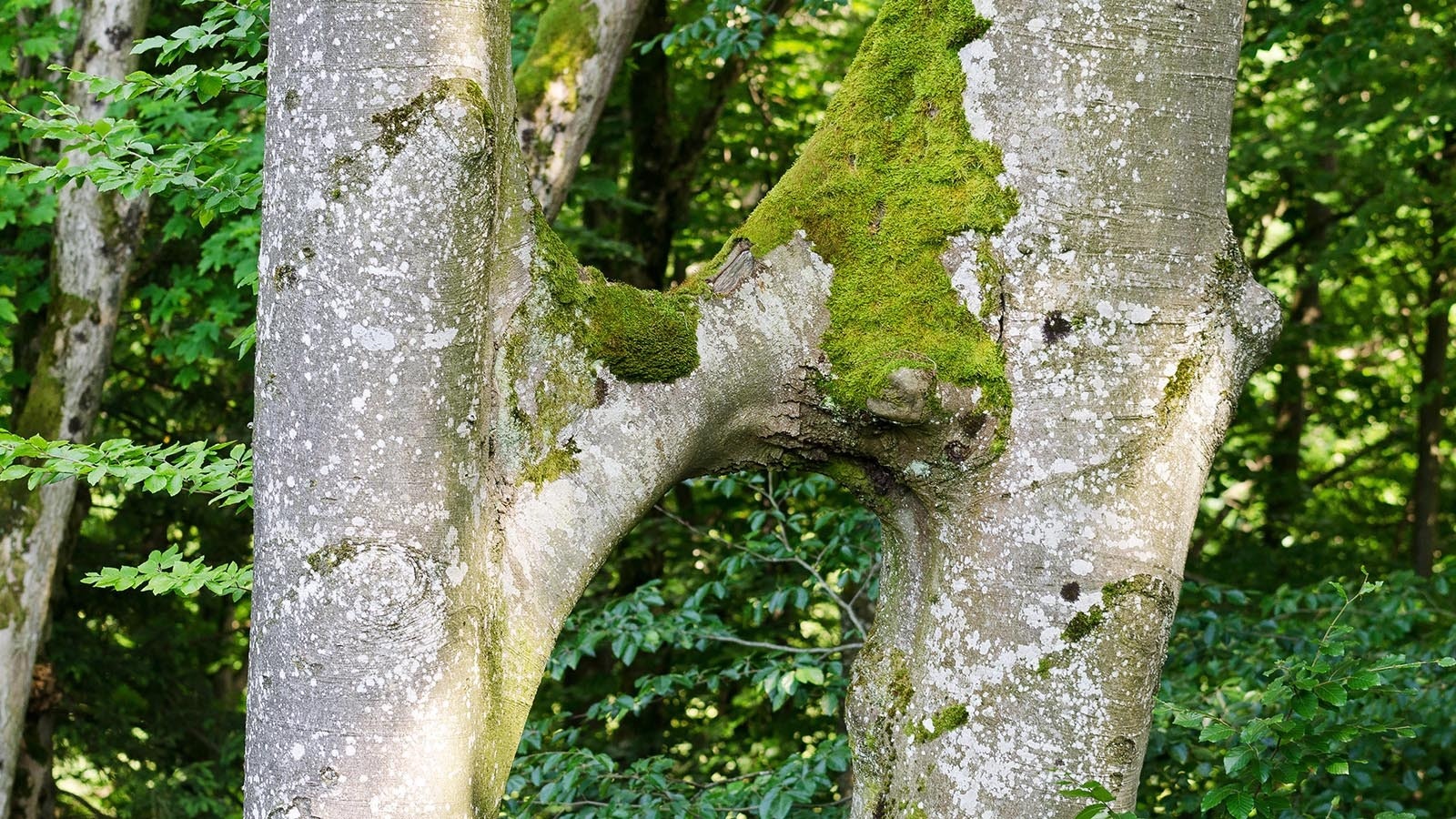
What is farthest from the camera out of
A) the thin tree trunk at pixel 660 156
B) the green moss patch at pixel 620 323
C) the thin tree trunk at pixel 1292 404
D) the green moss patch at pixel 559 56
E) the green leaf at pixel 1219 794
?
the thin tree trunk at pixel 1292 404

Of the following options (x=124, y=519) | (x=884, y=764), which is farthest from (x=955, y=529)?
(x=124, y=519)

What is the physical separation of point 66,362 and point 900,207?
5.81m

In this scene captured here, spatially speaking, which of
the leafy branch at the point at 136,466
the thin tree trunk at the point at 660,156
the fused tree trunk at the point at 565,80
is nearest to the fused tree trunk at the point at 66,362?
the fused tree trunk at the point at 565,80

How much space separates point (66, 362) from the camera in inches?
252

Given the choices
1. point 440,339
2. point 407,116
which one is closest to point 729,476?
point 440,339

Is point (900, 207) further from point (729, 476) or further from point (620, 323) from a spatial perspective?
Result: point (729, 476)

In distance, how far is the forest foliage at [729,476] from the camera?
368cm

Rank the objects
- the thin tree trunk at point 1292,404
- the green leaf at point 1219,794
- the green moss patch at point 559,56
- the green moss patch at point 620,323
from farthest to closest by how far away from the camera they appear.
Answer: the thin tree trunk at point 1292,404 → the green moss patch at point 559,56 → the green leaf at point 1219,794 → the green moss patch at point 620,323

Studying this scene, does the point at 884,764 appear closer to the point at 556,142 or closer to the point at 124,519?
the point at 556,142

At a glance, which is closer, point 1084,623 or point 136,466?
point 1084,623

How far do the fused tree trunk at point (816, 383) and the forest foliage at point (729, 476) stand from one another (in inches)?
42.3

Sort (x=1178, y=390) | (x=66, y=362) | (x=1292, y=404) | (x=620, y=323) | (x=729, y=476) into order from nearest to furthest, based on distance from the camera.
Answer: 1. (x=620, y=323)
2. (x=1178, y=390)
3. (x=729, y=476)
4. (x=66, y=362)
5. (x=1292, y=404)

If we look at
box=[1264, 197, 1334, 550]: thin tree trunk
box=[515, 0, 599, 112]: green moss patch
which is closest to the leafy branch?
box=[515, 0, 599, 112]: green moss patch

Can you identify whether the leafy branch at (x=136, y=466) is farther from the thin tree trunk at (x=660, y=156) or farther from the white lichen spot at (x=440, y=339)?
the thin tree trunk at (x=660, y=156)
